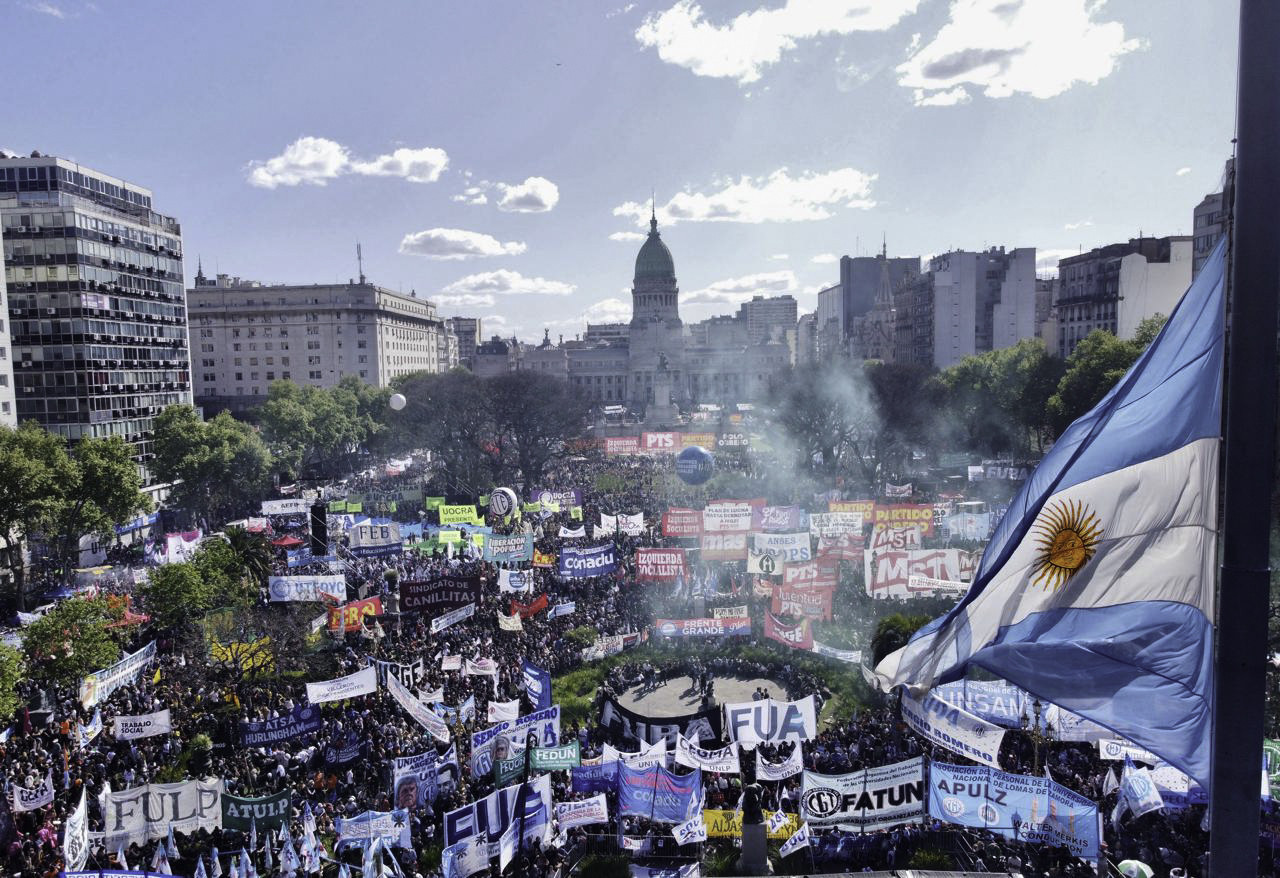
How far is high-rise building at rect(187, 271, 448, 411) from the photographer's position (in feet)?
366

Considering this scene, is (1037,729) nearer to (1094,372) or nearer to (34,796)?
(34,796)

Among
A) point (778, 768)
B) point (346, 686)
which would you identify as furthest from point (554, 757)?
point (346, 686)

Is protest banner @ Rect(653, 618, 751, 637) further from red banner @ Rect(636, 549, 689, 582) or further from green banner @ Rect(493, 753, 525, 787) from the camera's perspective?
green banner @ Rect(493, 753, 525, 787)

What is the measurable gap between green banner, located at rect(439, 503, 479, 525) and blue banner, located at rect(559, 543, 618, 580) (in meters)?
9.55

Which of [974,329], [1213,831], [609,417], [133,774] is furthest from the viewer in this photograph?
[609,417]

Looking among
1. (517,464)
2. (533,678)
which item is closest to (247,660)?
(533,678)

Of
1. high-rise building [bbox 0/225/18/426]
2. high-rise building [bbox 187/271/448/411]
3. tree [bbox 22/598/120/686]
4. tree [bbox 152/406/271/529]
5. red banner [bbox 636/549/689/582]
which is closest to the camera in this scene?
tree [bbox 22/598/120/686]

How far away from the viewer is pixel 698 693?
24.2 metres

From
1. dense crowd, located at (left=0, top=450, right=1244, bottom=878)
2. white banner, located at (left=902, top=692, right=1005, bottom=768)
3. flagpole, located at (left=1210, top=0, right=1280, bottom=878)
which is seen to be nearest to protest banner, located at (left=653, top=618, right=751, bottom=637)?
dense crowd, located at (left=0, top=450, right=1244, bottom=878)

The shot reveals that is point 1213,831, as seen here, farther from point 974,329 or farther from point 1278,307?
point 974,329

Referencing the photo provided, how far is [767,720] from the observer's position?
17.4m

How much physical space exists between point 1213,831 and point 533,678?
16481mm

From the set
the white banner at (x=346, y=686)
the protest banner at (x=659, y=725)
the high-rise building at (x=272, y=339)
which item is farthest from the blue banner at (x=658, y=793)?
the high-rise building at (x=272, y=339)

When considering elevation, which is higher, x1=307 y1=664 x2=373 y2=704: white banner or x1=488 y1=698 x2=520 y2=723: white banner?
x1=307 y1=664 x2=373 y2=704: white banner
